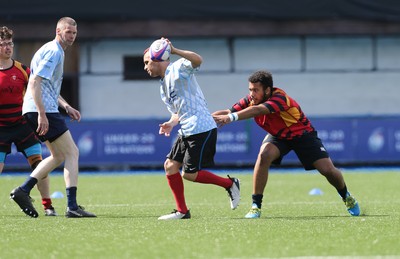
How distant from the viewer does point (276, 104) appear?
10227mm

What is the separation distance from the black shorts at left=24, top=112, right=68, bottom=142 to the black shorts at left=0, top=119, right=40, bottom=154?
2.98 feet

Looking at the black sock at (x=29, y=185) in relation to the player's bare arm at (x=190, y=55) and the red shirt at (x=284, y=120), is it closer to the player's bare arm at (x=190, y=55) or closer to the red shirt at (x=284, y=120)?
the player's bare arm at (x=190, y=55)

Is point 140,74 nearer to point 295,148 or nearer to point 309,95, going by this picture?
point 309,95

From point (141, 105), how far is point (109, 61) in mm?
1550

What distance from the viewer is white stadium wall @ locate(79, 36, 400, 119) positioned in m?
28.1

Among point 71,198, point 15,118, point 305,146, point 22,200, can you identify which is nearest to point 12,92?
point 15,118

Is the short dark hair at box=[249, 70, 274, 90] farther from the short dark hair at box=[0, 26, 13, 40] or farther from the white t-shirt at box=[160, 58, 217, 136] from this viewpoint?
the short dark hair at box=[0, 26, 13, 40]

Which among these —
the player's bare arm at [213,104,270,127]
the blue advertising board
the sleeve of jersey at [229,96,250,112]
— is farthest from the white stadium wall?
the player's bare arm at [213,104,270,127]

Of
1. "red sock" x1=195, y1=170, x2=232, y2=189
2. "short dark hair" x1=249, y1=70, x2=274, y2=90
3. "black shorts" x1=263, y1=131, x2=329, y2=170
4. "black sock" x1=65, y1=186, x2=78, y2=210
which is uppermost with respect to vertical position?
"short dark hair" x1=249, y1=70, x2=274, y2=90

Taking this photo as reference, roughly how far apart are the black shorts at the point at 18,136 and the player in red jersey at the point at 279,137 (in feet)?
7.53

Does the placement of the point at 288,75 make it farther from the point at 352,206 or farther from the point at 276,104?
the point at 276,104

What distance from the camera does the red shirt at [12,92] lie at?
1120 centimetres

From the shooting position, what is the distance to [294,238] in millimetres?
8188

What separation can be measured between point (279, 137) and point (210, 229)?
198cm
